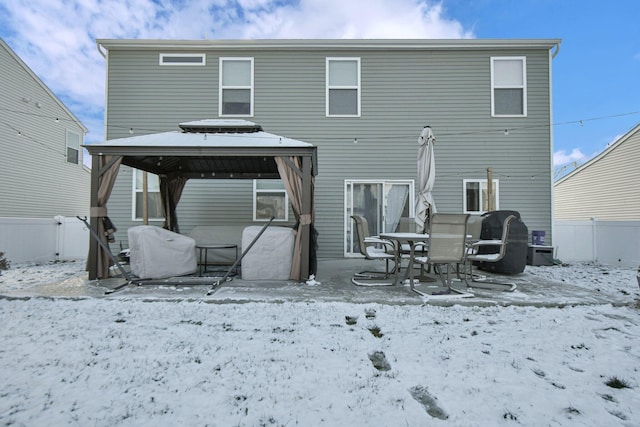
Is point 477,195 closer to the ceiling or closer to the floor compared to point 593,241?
closer to the ceiling

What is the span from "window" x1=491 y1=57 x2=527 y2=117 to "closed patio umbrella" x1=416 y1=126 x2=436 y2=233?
149 inches

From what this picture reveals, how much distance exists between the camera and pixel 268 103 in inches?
322

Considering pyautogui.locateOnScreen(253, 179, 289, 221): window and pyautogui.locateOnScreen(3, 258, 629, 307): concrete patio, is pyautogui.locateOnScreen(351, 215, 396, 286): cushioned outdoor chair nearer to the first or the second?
pyautogui.locateOnScreen(3, 258, 629, 307): concrete patio

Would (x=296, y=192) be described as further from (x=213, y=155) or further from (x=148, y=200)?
(x=148, y=200)

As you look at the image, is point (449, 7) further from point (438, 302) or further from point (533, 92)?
point (438, 302)

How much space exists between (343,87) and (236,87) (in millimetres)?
2509

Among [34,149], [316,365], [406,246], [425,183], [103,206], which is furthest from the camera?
[34,149]

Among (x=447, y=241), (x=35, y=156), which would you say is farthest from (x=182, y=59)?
(x=447, y=241)

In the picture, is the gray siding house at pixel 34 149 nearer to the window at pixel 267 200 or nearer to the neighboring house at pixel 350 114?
the neighboring house at pixel 350 114

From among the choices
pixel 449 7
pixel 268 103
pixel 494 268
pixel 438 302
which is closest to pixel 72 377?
pixel 438 302

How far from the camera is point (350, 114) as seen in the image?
8156 mm

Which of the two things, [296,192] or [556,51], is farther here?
[556,51]

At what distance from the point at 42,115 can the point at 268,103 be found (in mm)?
7650

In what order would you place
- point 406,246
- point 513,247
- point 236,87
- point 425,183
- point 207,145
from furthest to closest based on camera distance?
point 236,87, point 513,247, point 406,246, point 425,183, point 207,145
